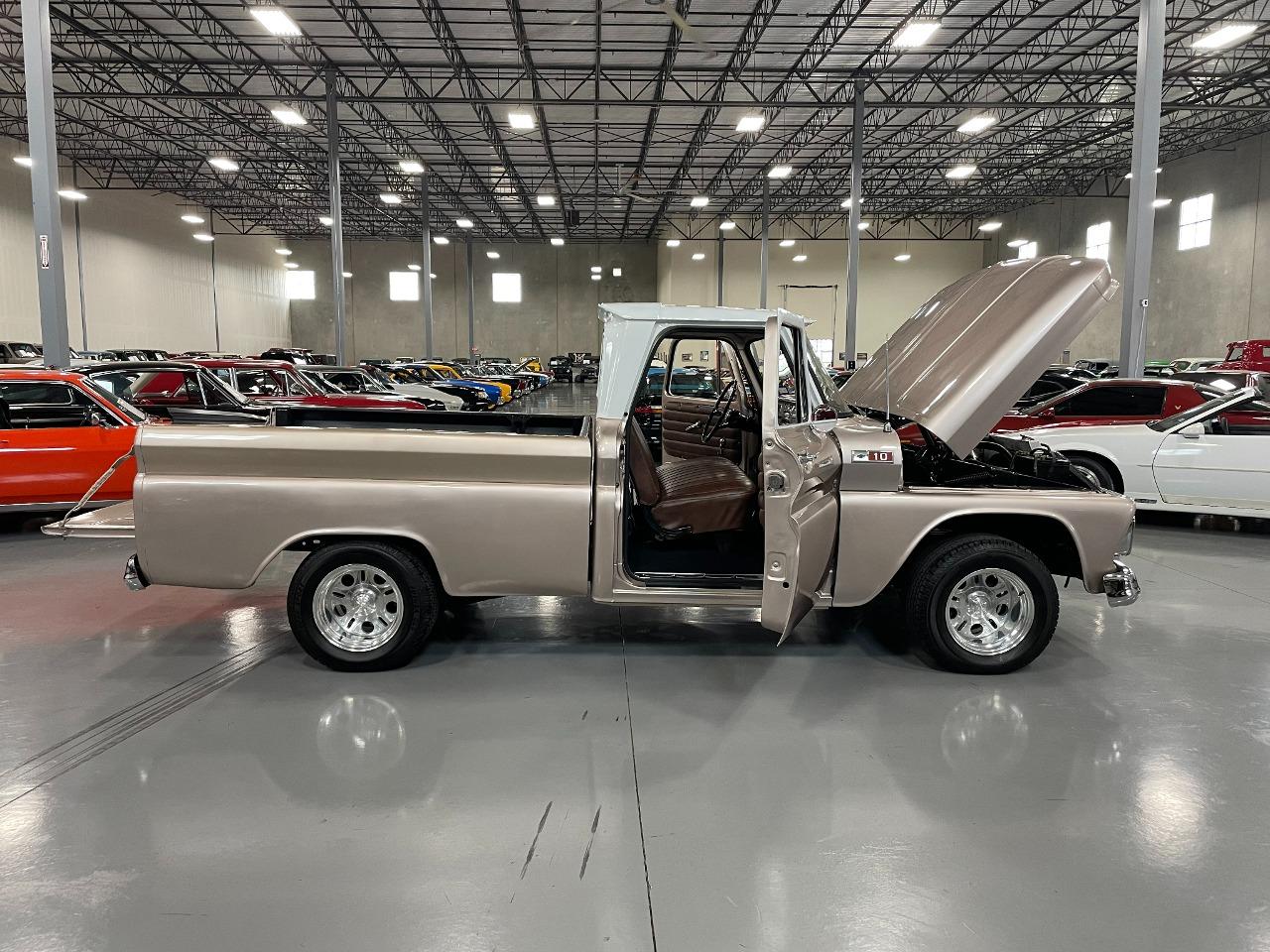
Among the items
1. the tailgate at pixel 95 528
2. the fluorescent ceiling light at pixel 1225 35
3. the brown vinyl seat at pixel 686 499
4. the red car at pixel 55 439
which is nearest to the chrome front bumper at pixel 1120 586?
the brown vinyl seat at pixel 686 499

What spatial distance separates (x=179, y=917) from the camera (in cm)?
265

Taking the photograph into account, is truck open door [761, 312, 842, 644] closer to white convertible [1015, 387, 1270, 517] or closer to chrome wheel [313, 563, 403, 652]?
chrome wheel [313, 563, 403, 652]

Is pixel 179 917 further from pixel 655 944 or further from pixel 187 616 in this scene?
pixel 187 616

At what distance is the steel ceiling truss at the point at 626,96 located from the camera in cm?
1838

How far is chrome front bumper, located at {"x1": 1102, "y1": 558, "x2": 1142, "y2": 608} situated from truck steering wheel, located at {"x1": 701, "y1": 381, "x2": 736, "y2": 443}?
2486mm

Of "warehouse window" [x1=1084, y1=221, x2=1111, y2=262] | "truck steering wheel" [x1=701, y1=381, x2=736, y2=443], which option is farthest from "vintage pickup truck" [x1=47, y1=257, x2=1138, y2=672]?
"warehouse window" [x1=1084, y1=221, x2=1111, y2=262]

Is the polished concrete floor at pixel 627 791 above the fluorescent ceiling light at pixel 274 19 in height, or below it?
below

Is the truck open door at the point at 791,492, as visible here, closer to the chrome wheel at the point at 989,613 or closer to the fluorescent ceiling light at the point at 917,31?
the chrome wheel at the point at 989,613

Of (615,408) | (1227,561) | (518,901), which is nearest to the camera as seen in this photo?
(518,901)

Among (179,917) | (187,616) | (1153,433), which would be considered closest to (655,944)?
(179,917)

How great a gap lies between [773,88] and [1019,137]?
35.7ft

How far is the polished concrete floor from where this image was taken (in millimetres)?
2670

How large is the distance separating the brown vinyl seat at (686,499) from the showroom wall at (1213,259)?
25373mm

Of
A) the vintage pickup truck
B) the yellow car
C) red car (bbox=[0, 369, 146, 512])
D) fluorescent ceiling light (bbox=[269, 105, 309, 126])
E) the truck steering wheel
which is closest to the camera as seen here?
the vintage pickup truck
